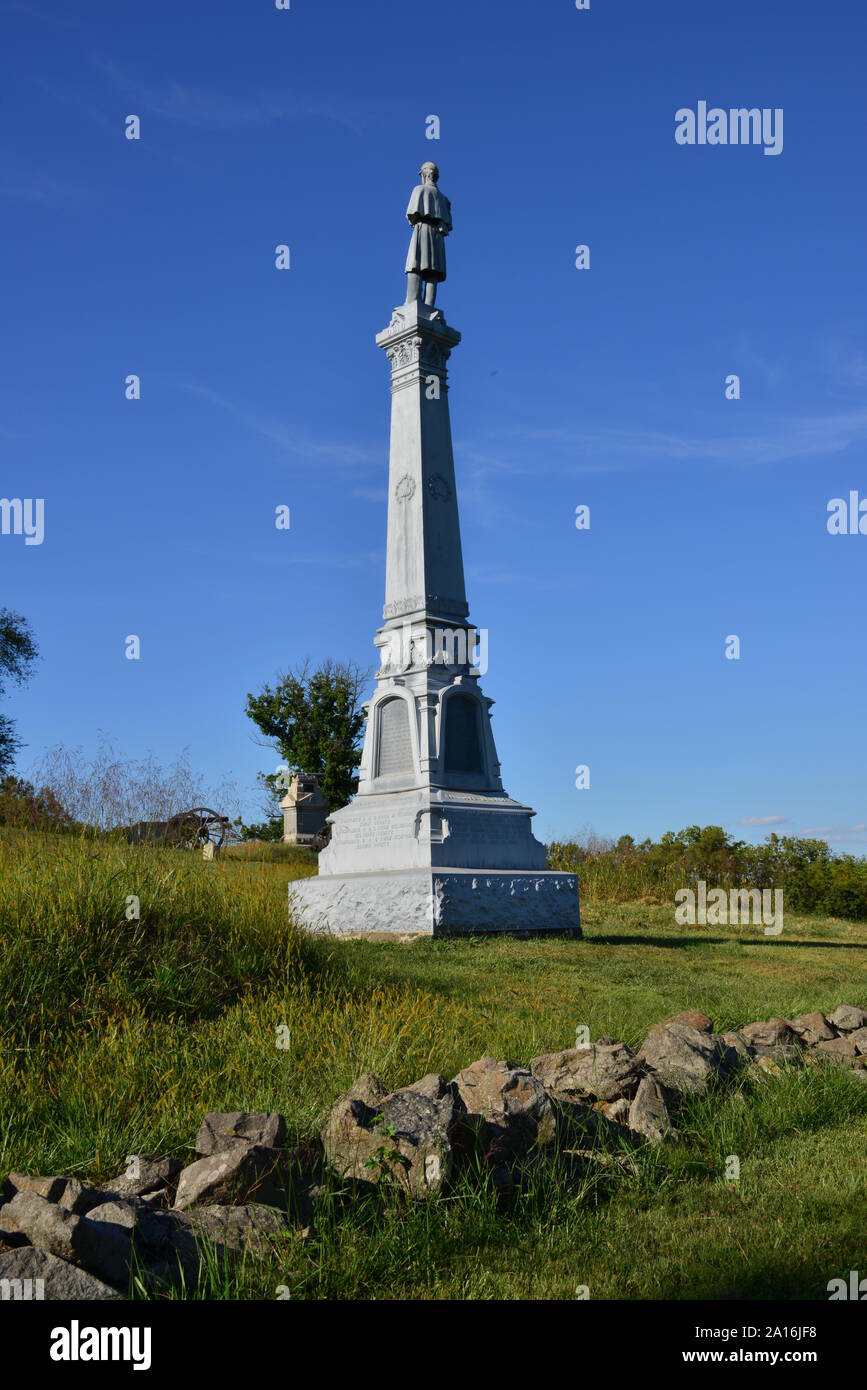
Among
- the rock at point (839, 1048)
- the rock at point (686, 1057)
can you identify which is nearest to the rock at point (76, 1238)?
the rock at point (686, 1057)

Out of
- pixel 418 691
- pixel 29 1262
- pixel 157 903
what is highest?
pixel 418 691

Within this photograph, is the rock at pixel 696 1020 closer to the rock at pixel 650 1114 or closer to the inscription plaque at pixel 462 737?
the rock at pixel 650 1114

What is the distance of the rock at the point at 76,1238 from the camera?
3541 millimetres

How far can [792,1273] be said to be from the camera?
402 centimetres

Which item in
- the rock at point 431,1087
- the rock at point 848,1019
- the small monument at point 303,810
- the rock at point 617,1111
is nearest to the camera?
the rock at point 431,1087

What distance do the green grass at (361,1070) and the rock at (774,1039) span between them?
477 mm

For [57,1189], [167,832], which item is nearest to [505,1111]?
[57,1189]

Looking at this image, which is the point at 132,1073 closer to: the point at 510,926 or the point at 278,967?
the point at 278,967

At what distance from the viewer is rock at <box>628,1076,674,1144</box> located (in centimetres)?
551

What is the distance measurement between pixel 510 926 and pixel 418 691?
386 centimetres

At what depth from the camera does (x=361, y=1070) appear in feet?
19.7

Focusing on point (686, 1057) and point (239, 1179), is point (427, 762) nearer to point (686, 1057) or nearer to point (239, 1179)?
point (686, 1057)

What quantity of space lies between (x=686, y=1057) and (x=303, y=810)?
A: 86.6 ft
